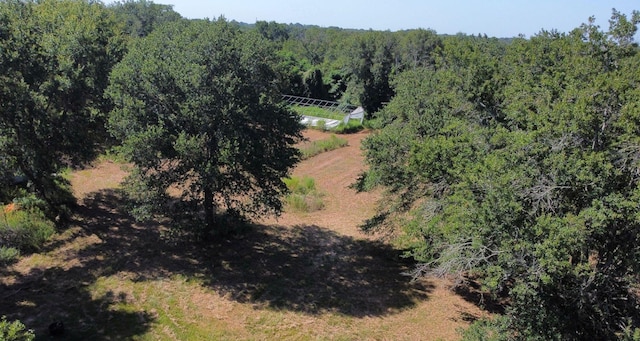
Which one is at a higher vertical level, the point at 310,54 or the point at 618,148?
the point at 310,54

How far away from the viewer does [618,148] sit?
10531mm

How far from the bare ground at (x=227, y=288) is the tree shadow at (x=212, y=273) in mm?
43

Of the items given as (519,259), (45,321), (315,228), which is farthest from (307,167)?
(519,259)

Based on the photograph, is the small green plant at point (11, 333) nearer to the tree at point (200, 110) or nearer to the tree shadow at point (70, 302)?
the tree shadow at point (70, 302)

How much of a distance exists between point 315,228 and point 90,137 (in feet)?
38.5

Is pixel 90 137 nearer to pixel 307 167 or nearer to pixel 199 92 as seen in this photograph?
pixel 199 92

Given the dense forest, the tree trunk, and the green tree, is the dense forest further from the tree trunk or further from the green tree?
the green tree

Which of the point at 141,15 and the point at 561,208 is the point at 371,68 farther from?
the point at 141,15

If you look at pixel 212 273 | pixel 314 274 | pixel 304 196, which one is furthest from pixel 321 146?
pixel 212 273

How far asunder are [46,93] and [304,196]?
14.4 m

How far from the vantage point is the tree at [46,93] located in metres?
17.0

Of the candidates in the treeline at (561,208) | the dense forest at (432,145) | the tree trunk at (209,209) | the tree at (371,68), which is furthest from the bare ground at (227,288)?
the tree at (371,68)

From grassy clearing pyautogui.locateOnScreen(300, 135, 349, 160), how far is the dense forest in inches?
584

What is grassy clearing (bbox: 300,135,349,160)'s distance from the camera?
36.1 m
